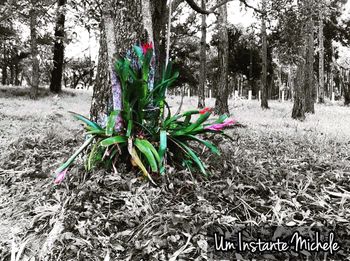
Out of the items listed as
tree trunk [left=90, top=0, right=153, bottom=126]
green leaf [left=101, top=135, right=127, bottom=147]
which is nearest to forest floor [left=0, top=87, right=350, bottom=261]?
green leaf [left=101, top=135, right=127, bottom=147]

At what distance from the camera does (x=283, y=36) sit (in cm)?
809

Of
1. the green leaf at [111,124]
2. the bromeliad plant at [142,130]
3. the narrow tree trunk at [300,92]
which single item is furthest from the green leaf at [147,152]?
the narrow tree trunk at [300,92]

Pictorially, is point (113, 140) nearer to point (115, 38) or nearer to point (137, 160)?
point (137, 160)

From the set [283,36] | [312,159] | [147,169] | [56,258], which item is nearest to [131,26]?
[147,169]

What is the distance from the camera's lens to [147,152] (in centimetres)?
255

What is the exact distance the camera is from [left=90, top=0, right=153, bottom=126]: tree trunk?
9.68 ft

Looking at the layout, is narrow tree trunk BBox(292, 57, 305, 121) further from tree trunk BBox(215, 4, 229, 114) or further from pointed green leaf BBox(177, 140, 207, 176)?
pointed green leaf BBox(177, 140, 207, 176)

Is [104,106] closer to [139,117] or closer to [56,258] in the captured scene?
[139,117]

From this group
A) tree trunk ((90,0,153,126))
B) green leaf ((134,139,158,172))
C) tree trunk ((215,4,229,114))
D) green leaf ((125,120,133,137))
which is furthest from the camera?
tree trunk ((215,4,229,114))

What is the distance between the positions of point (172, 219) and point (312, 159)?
2104 millimetres

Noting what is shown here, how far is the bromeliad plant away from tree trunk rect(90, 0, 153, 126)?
137mm

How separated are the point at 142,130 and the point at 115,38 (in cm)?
92

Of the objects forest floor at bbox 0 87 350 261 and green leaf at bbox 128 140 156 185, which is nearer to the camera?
forest floor at bbox 0 87 350 261

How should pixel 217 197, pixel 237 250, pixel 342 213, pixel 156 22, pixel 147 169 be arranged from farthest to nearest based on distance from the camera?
pixel 156 22 → pixel 147 169 → pixel 217 197 → pixel 342 213 → pixel 237 250
